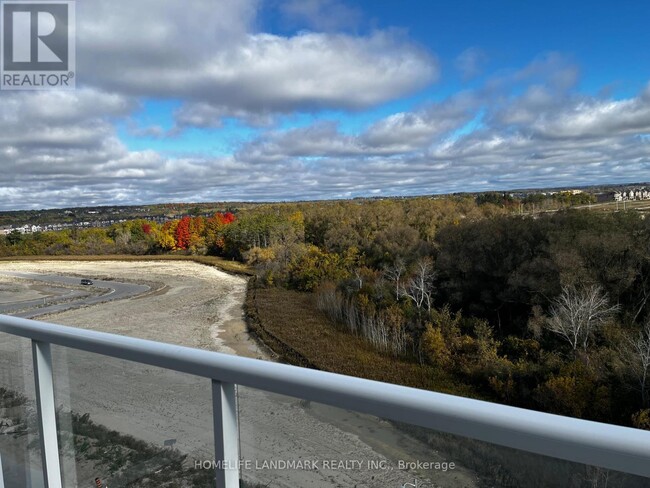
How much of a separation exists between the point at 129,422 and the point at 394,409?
3.07 feet

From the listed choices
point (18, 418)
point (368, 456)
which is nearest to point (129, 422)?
point (18, 418)

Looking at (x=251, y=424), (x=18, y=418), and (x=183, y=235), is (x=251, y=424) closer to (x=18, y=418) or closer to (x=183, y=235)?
(x=18, y=418)

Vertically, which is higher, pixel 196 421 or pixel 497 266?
pixel 196 421

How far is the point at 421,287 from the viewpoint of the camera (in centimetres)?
2855

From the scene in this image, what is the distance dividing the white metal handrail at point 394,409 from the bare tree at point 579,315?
22223 mm

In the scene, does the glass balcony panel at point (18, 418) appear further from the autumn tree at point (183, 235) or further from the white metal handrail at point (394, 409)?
the autumn tree at point (183, 235)

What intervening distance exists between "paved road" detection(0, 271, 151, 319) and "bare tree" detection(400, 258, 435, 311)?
988 inches

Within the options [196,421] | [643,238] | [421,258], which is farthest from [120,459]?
[421,258]

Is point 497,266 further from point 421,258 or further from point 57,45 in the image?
point 57,45

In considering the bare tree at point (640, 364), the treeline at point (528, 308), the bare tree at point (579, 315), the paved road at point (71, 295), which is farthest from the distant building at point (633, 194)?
the paved road at point (71, 295)

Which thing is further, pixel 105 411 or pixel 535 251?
pixel 535 251

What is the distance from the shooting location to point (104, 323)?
33.3 m

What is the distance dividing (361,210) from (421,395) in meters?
61.0

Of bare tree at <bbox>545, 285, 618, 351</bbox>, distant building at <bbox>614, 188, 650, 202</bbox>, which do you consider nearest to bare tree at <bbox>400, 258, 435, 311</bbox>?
bare tree at <bbox>545, 285, 618, 351</bbox>
